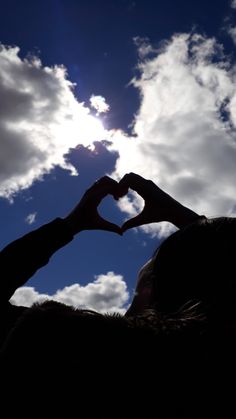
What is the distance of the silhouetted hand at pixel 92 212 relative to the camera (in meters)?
4.05

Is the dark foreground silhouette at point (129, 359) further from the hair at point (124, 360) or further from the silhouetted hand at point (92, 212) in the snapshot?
the silhouetted hand at point (92, 212)

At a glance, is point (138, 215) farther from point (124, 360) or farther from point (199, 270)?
point (124, 360)

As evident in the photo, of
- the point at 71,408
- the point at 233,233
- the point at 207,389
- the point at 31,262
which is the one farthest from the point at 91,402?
the point at 31,262

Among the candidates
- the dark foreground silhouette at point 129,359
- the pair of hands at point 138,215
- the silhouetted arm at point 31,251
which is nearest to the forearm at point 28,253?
the silhouetted arm at point 31,251

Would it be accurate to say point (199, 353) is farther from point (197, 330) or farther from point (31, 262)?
point (31, 262)

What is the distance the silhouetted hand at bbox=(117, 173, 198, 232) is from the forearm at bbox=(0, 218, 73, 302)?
964mm

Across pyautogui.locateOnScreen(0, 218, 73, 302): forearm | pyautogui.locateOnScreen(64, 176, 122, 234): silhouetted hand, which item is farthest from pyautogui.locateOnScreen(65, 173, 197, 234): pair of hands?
pyautogui.locateOnScreen(0, 218, 73, 302): forearm

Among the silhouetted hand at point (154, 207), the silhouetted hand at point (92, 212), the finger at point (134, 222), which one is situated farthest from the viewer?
the finger at point (134, 222)

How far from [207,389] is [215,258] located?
0.49 metres

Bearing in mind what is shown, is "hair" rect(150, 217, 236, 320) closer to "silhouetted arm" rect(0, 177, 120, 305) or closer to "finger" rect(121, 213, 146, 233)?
"silhouetted arm" rect(0, 177, 120, 305)

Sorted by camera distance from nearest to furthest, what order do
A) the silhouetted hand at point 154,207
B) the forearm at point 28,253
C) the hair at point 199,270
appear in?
the hair at point 199,270
the forearm at point 28,253
the silhouetted hand at point 154,207

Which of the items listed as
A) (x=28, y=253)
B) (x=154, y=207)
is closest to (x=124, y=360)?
(x=28, y=253)

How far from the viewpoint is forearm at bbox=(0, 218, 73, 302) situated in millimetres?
2937

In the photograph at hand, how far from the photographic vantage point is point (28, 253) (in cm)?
307
